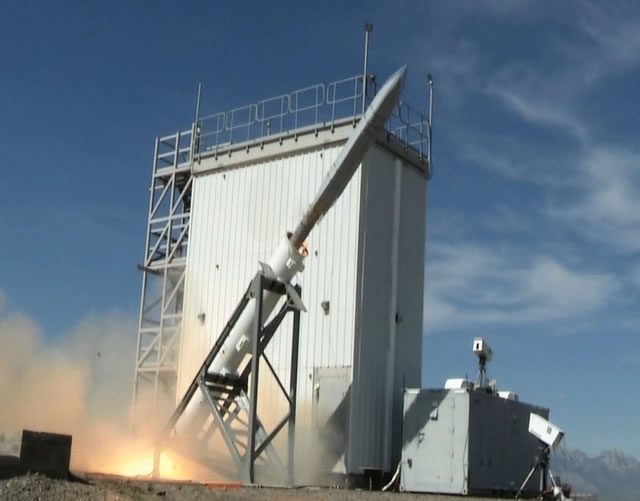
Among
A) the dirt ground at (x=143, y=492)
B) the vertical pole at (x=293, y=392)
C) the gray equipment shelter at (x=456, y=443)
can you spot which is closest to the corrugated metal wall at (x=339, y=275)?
the gray equipment shelter at (x=456, y=443)

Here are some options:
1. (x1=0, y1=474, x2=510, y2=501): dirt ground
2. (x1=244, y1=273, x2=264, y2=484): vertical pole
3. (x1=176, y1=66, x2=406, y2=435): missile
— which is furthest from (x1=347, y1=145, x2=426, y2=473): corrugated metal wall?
(x1=0, y1=474, x2=510, y2=501): dirt ground

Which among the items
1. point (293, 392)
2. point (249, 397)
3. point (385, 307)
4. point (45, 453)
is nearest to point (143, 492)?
point (45, 453)

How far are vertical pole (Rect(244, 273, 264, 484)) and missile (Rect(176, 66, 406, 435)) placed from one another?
62cm

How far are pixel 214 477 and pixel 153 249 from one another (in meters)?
10.2

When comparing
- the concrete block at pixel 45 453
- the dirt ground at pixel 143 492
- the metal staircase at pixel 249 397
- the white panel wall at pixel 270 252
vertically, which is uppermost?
the white panel wall at pixel 270 252

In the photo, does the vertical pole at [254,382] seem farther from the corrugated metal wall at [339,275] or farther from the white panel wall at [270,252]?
the corrugated metal wall at [339,275]

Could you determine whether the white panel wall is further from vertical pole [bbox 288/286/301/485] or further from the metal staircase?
vertical pole [bbox 288/286/301/485]

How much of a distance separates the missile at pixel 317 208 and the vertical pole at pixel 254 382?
2.05ft

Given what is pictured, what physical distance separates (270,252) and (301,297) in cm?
211

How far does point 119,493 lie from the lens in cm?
1702

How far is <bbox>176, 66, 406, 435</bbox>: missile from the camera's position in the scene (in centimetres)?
2522

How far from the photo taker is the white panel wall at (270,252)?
27.2 metres

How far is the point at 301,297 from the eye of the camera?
28156mm

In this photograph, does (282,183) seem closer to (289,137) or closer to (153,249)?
(289,137)
